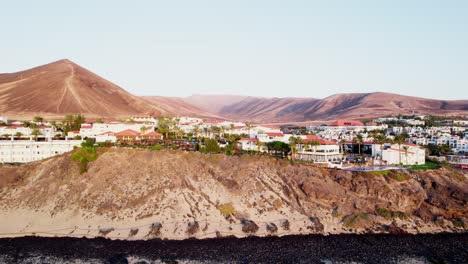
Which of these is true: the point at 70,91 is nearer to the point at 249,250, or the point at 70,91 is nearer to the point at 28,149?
the point at 28,149

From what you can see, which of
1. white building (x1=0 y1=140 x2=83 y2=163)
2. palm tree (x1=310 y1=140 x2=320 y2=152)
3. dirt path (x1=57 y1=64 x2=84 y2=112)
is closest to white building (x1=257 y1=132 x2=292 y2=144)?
palm tree (x1=310 y1=140 x2=320 y2=152)

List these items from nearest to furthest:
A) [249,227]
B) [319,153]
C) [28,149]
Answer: [249,227] → [28,149] → [319,153]

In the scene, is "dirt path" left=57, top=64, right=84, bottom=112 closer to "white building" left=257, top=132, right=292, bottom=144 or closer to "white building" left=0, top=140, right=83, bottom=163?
"white building" left=257, top=132, right=292, bottom=144

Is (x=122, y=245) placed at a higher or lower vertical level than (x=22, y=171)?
lower

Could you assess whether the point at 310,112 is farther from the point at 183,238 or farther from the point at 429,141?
the point at 183,238

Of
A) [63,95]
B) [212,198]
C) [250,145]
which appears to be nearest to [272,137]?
[250,145]

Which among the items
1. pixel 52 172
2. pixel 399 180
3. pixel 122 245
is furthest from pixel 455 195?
pixel 52 172
